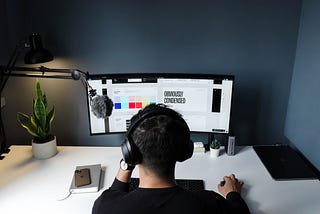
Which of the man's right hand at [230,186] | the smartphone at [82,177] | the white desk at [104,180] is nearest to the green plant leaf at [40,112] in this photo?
the white desk at [104,180]

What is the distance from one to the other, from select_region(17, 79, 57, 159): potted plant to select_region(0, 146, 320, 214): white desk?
0.17 ft

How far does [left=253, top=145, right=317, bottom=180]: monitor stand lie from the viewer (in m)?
1.74

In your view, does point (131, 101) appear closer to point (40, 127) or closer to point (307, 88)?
point (40, 127)

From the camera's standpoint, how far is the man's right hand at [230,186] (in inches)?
62.2

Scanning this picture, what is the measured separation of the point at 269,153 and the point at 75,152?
1.15m

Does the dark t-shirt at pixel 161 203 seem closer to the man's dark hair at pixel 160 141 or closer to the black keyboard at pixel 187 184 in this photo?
the man's dark hair at pixel 160 141

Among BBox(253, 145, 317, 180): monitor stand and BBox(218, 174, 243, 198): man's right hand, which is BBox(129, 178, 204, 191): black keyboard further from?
BBox(253, 145, 317, 180): monitor stand

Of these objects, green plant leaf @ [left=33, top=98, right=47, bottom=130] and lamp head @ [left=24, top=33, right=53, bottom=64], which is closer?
lamp head @ [left=24, top=33, right=53, bottom=64]

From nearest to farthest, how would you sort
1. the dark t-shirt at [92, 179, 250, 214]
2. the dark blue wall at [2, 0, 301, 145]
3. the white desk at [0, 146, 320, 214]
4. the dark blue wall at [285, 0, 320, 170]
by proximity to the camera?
the dark t-shirt at [92, 179, 250, 214]
the white desk at [0, 146, 320, 214]
the dark blue wall at [285, 0, 320, 170]
the dark blue wall at [2, 0, 301, 145]

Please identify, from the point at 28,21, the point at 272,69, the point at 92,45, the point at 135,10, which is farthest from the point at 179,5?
the point at 28,21

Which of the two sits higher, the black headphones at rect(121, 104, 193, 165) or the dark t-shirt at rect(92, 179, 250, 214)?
the black headphones at rect(121, 104, 193, 165)

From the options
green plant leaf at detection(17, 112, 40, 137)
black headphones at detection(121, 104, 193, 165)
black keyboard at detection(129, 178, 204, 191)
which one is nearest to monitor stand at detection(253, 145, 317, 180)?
black keyboard at detection(129, 178, 204, 191)

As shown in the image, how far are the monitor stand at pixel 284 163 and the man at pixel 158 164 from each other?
2.46 ft

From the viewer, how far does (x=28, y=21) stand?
201 centimetres
